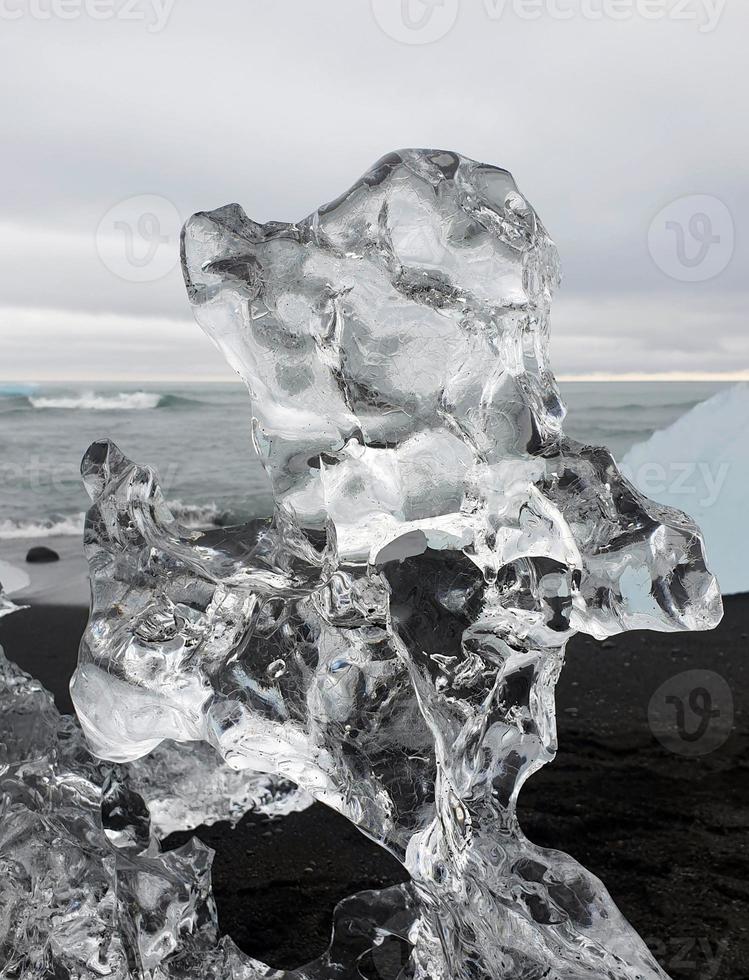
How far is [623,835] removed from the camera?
214 cm

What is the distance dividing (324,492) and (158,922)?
0.88m

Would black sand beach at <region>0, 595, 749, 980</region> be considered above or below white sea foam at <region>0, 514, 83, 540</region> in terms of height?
above

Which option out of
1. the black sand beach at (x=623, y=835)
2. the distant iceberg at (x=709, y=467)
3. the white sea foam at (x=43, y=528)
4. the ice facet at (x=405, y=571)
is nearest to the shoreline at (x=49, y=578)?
the black sand beach at (x=623, y=835)

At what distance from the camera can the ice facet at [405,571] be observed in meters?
1.41

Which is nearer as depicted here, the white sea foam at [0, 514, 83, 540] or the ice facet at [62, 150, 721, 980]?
the ice facet at [62, 150, 721, 980]

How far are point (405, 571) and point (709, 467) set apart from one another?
5.08 m

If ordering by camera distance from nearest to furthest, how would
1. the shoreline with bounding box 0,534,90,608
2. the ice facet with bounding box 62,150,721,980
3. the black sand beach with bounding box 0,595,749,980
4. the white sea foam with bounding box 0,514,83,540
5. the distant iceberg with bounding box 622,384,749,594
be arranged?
the ice facet with bounding box 62,150,721,980, the black sand beach with bounding box 0,595,749,980, the shoreline with bounding box 0,534,90,608, the distant iceberg with bounding box 622,384,749,594, the white sea foam with bounding box 0,514,83,540

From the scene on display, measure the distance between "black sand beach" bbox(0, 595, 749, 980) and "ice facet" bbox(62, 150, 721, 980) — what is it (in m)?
0.22

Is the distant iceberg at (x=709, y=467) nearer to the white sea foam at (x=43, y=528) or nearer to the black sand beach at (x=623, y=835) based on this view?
the black sand beach at (x=623, y=835)

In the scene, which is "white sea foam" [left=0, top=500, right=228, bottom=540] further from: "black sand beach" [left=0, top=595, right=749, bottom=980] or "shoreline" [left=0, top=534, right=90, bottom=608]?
"black sand beach" [left=0, top=595, right=749, bottom=980]

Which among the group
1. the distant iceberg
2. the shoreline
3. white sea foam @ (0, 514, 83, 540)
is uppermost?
the distant iceberg

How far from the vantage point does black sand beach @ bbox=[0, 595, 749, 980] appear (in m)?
1.79

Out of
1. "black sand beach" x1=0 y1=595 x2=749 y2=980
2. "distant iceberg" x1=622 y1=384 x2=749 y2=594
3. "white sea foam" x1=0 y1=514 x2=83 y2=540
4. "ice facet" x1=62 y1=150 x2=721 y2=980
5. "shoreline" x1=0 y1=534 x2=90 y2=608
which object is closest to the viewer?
Answer: "ice facet" x1=62 y1=150 x2=721 y2=980

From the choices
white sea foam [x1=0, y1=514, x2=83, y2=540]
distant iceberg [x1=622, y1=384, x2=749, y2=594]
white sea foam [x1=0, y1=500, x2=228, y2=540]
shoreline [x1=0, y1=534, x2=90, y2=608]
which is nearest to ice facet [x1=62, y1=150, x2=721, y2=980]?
shoreline [x1=0, y1=534, x2=90, y2=608]
